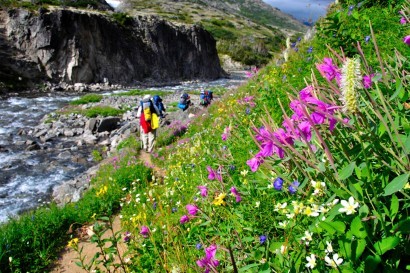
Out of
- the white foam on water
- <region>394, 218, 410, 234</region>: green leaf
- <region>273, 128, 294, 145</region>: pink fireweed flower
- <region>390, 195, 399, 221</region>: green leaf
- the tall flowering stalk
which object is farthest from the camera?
the white foam on water

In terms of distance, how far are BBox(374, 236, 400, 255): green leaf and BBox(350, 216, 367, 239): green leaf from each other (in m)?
0.06

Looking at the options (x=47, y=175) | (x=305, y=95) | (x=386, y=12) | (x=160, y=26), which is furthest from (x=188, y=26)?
(x=305, y=95)

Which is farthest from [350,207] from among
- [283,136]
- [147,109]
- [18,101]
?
[18,101]

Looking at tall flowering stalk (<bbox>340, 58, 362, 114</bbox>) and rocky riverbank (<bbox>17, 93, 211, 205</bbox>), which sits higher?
tall flowering stalk (<bbox>340, 58, 362, 114</bbox>)

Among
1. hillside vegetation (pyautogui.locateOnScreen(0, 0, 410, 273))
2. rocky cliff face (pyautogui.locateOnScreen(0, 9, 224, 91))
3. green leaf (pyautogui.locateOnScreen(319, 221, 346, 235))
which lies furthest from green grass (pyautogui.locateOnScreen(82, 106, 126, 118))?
green leaf (pyautogui.locateOnScreen(319, 221, 346, 235))

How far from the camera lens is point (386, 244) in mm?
1256

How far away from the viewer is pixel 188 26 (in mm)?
67188

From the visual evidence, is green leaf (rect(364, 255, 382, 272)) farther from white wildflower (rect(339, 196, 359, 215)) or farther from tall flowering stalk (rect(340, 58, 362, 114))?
tall flowering stalk (rect(340, 58, 362, 114))

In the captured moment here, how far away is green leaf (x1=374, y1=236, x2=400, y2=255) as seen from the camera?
4.03ft

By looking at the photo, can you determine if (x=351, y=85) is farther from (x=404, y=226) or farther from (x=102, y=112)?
(x=102, y=112)

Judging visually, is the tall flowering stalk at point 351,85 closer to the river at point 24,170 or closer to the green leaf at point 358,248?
the green leaf at point 358,248

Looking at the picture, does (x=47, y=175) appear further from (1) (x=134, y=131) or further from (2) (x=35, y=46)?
(2) (x=35, y=46)

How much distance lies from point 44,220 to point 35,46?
38.3m

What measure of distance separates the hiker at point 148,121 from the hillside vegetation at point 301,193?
12.7 feet
